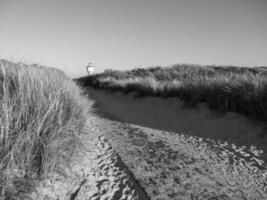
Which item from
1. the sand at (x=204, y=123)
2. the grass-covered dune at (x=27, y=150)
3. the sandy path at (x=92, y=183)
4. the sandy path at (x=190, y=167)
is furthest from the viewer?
the sand at (x=204, y=123)

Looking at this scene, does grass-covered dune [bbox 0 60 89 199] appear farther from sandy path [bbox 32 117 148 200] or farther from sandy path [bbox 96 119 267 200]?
sandy path [bbox 96 119 267 200]

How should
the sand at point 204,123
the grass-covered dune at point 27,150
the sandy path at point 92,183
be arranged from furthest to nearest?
the sand at point 204,123, the sandy path at point 92,183, the grass-covered dune at point 27,150

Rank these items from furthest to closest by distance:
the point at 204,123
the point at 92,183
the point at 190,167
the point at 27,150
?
the point at 204,123
the point at 190,167
the point at 92,183
the point at 27,150

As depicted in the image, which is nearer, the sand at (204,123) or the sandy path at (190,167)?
the sandy path at (190,167)

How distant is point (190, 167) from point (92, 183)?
3.79 ft

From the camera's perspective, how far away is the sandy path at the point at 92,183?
1.54 m

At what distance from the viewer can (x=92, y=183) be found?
1766mm

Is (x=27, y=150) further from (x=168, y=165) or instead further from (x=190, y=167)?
(x=190, y=167)

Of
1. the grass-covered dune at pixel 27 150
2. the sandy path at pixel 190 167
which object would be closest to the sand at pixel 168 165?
the sandy path at pixel 190 167

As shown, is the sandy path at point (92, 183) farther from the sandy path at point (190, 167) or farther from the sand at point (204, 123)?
the sand at point (204, 123)

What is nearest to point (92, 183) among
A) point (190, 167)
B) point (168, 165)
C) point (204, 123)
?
point (168, 165)

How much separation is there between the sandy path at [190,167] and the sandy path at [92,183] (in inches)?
5.3

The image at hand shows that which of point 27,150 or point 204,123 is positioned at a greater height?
point 27,150

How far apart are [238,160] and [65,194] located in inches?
82.7
